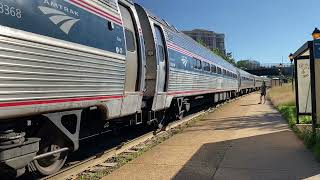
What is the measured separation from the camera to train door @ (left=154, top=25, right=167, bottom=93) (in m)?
12.4

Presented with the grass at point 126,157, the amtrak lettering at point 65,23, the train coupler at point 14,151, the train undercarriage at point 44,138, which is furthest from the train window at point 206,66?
the train coupler at point 14,151

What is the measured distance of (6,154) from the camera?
6020 mm

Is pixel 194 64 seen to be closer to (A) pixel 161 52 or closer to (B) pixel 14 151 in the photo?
(A) pixel 161 52

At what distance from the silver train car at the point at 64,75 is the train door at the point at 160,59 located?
23cm

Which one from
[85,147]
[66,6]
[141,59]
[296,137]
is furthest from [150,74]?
[66,6]

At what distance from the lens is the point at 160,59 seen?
41.5ft

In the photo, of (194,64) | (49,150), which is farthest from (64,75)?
(194,64)

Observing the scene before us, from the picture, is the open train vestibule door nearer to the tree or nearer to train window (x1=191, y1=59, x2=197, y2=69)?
train window (x1=191, y1=59, x2=197, y2=69)

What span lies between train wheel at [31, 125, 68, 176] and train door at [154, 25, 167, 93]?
15.7 ft

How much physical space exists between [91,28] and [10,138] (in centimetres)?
272

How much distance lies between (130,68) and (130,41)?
24.8 inches

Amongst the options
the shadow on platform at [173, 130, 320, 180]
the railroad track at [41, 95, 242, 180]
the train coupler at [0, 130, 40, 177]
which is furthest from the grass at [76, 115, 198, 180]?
the train coupler at [0, 130, 40, 177]

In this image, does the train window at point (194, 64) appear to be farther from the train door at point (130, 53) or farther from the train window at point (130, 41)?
the train window at point (130, 41)

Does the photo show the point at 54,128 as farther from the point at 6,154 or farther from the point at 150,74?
the point at 150,74
